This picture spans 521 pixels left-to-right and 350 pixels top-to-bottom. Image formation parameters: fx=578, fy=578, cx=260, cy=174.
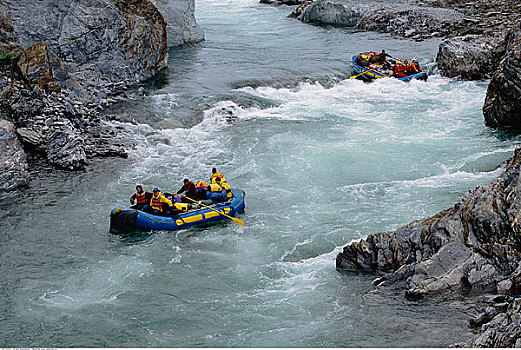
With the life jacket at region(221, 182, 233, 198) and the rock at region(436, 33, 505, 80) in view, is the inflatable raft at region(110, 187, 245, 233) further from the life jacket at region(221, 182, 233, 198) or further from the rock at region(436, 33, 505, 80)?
the rock at region(436, 33, 505, 80)

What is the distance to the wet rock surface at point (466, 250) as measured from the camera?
29.2ft

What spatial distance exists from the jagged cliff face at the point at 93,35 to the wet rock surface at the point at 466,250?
47.9 ft

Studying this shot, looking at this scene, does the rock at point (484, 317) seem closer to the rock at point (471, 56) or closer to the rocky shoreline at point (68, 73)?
the rocky shoreline at point (68, 73)

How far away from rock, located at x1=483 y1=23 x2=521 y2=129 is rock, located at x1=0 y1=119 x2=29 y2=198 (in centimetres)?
1442

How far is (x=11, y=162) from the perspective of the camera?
16.3m

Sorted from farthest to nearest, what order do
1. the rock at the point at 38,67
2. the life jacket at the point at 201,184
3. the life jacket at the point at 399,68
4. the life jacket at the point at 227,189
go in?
the life jacket at the point at 399,68 < the rock at the point at 38,67 < the life jacket at the point at 201,184 < the life jacket at the point at 227,189

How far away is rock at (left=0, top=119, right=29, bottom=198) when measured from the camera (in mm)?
15750

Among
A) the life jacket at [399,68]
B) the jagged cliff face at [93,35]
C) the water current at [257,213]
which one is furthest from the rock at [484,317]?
the life jacket at [399,68]

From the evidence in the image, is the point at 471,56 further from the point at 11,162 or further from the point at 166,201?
the point at 11,162

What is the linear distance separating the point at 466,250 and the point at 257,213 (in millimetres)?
6390

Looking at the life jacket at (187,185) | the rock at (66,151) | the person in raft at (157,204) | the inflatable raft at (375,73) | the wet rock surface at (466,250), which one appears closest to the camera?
the wet rock surface at (466,250)

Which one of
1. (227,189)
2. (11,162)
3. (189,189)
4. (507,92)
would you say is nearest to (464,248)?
(227,189)

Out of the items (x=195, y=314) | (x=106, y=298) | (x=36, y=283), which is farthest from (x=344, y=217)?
(x=36, y=283)

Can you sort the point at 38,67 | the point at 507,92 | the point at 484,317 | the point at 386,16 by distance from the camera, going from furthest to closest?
the point at 386,16 → the point at 38,67 → the point at 507,92 → the point at 484,317
